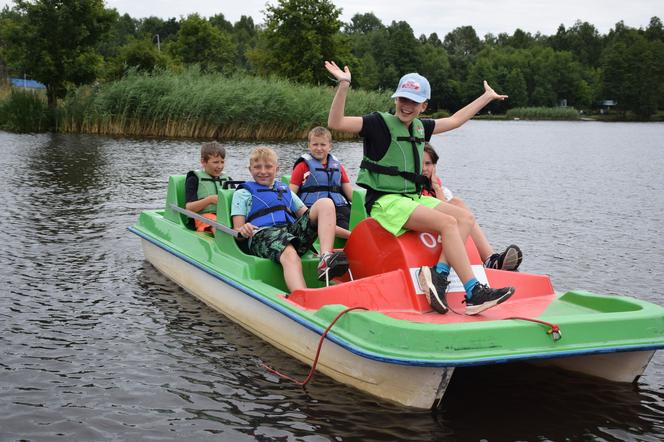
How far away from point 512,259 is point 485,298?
3.88ft

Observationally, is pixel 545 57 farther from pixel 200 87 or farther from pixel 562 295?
pixel 562 295

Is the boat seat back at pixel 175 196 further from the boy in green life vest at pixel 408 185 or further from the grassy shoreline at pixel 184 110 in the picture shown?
the grassy shoreline at pixel 184 110

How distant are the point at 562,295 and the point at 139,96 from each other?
2315cm

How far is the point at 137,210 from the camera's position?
12898 mm

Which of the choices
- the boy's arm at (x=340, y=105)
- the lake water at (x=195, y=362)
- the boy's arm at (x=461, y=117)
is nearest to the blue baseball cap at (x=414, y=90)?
the boy's arm at (x=340, y=105)

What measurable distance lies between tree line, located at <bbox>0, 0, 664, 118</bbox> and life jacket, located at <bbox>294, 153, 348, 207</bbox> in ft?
74.8

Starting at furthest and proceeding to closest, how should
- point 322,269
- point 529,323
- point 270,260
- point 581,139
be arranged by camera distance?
point 581,139
point 270,260
point 322,269
point 529,323

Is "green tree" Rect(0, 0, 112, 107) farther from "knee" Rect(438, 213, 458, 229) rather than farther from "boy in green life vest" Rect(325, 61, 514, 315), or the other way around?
"knee" Rect(438, 213, 458, 229)

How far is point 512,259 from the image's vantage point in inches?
250

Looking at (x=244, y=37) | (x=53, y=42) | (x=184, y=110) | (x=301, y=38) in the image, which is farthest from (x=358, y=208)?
(x=244, y=37)

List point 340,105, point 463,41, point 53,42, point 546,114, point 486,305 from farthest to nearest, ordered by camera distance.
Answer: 1. point 463,41
2. point 546,114
3. point 53,42
4. point 340,105
5. point 486,305

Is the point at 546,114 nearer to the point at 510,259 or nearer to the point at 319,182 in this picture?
the point at 319,182

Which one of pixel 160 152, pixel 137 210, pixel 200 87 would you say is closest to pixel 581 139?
pixel 200 87

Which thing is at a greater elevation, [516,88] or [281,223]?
[516,88]
